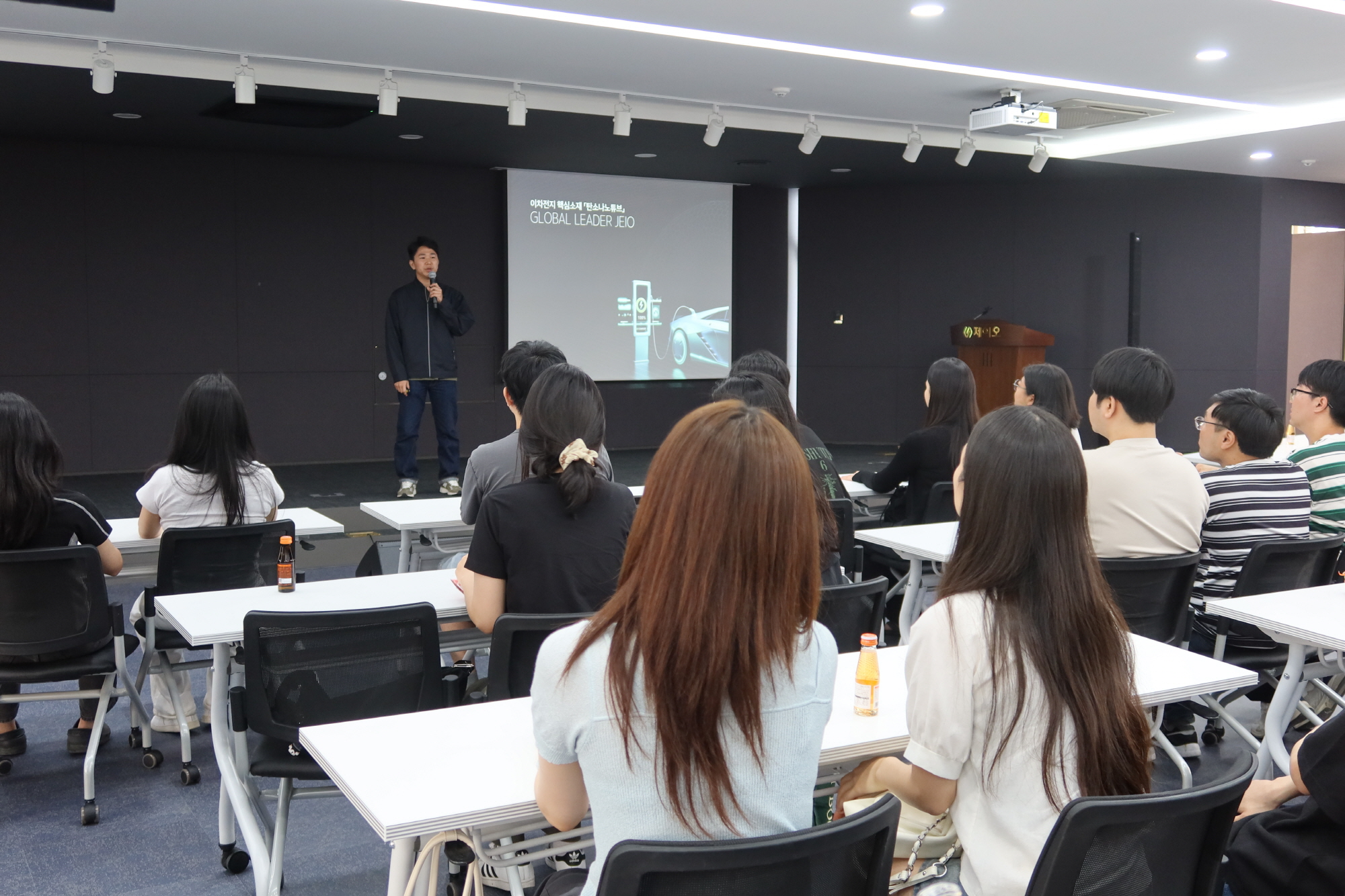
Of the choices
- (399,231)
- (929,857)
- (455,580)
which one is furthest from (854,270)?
(929,857)

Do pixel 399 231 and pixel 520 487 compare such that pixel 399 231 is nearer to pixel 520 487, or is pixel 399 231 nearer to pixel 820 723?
pixel 520 487

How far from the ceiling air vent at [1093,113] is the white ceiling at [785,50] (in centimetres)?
10

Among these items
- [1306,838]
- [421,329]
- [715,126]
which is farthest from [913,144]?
[1306,838]

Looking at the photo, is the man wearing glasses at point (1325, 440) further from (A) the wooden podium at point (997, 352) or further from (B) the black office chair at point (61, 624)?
(A) the wooden podium at point (997, 352)

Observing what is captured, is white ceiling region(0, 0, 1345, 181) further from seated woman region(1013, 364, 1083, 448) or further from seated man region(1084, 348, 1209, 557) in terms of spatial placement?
seated man region(1084, 348, 1209, 557)

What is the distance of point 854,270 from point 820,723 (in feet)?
34.0

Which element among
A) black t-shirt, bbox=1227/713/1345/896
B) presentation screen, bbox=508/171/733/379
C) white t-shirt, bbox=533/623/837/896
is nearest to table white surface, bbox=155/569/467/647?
white t-shirt, bbox=533/623/837/896

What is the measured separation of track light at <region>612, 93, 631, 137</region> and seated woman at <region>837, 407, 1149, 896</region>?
6.25 metres

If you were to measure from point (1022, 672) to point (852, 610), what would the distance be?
4.06 ft

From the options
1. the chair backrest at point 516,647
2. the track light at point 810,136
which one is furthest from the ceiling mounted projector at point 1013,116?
the chair backrest at point 516,647

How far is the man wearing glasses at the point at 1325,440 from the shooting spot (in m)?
3.60

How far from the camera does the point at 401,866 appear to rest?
68.2 inches

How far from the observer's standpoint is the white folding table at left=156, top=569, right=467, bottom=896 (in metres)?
2.59

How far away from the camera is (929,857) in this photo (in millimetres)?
1712
